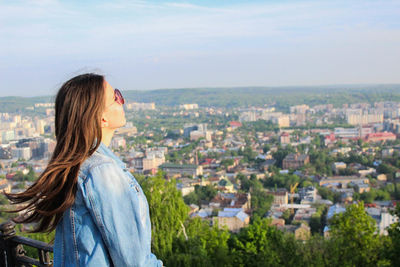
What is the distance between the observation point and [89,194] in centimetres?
71

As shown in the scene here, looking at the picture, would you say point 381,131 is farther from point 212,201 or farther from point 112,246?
point 112,246

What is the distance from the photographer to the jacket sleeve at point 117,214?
27.8 inches

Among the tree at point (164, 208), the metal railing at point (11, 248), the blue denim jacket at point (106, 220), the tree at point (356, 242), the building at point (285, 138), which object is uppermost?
the blue denim jacket at point (106, 220)

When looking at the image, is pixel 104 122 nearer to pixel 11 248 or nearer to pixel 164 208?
pixel 11 248

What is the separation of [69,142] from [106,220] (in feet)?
0.51

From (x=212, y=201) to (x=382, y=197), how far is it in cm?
585

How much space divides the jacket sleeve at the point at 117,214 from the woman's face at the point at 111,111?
0.37 feet

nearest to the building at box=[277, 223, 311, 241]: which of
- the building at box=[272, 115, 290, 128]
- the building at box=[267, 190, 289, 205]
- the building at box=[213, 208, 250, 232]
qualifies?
the building at box=[213, 208, 250, 232]

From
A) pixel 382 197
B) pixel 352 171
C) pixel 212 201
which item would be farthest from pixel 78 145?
pixel 352 171

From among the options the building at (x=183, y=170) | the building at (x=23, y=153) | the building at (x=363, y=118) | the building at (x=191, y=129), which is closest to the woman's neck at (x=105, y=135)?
the building at (x=23, y=153)

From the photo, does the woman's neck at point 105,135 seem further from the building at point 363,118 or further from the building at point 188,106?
the building at point 188,106

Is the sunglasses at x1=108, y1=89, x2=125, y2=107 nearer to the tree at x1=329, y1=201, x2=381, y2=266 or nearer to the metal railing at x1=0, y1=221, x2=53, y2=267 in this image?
the metal railing at x1=0, y1=221, x2=53, y2=267

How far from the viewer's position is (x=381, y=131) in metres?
32.4

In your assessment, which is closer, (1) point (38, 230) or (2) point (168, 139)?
(1) point (38, 230)
